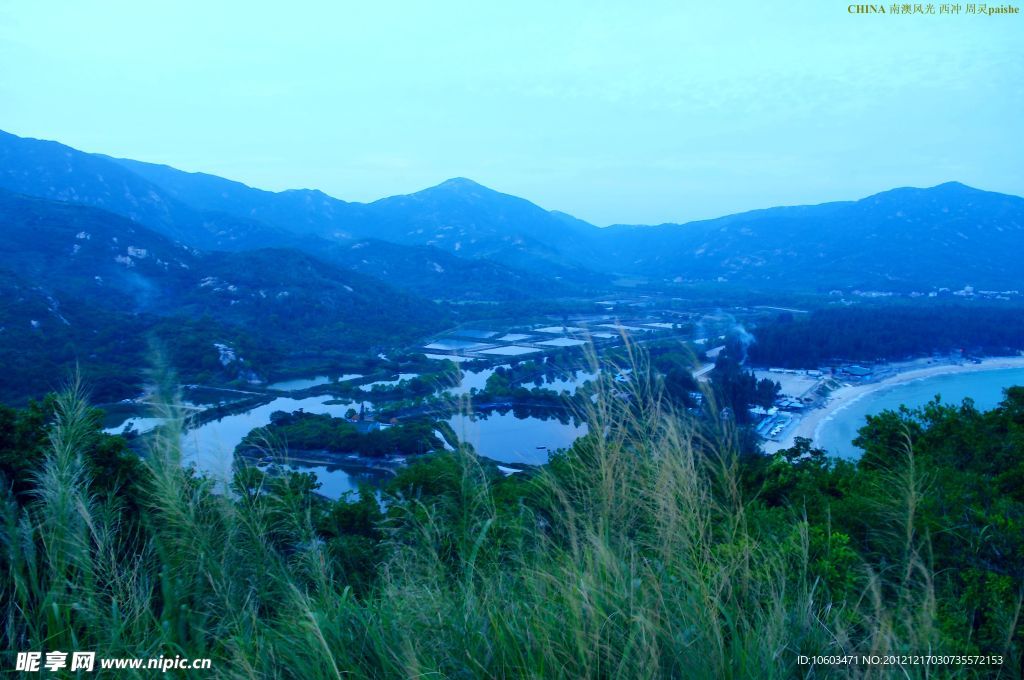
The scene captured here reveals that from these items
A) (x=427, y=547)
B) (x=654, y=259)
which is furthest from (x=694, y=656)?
(x=654, y=259)

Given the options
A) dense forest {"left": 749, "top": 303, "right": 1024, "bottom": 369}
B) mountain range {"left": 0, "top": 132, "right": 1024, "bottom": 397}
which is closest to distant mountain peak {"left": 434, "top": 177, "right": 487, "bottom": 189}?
mountain range {"left": 0, "top": 132, "right": 1024, "bottom": 397}

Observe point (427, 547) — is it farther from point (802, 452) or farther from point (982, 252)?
point (982, 252)

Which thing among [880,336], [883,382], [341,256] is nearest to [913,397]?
[883,382]

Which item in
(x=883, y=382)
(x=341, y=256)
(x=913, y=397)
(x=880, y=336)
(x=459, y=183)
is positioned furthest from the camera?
(x=459, y=183)

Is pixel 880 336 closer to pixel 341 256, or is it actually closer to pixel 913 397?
pixel 913 397

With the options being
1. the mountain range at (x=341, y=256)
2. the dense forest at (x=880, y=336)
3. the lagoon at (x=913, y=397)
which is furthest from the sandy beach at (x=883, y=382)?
the mountain range at (x=341, y=256)
